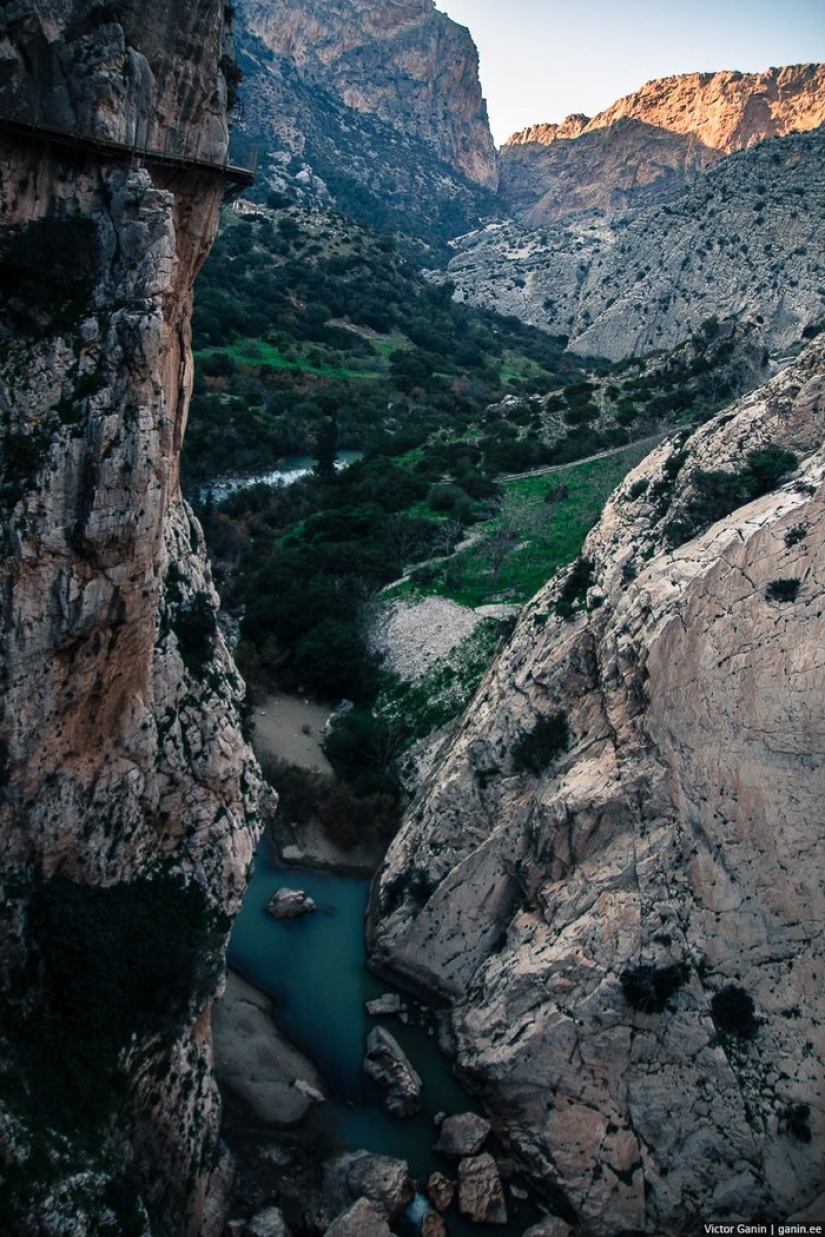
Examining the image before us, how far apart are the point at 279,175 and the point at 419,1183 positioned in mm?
130666

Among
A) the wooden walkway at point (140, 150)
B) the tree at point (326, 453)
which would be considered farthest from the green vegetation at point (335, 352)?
the wooden walkway at point (140, 150)

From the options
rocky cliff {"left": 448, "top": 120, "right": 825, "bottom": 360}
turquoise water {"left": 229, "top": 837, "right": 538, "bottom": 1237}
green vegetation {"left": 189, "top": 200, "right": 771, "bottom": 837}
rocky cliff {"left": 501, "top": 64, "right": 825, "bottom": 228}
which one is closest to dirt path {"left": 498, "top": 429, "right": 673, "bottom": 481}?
green vegetation {"left": 189, "top": 200, "right": 771, "bottom": 837}

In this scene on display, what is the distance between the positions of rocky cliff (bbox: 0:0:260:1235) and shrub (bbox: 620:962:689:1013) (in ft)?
28.7

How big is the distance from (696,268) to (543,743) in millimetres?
76029

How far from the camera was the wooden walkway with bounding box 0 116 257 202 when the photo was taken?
45.7 feet

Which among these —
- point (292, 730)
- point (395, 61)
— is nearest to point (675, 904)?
point (292, 730)

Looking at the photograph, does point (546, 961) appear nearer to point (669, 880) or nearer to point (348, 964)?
point (669, 880)

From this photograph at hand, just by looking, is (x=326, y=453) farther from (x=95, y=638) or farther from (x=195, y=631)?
(x=95, y=638)

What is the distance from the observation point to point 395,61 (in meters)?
169

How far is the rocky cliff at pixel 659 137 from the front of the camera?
13862 cm

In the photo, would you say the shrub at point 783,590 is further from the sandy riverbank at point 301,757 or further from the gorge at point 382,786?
the sandy riverbank at point 301,757

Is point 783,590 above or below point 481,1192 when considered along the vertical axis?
above

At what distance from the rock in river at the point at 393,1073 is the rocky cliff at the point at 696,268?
54758 mm

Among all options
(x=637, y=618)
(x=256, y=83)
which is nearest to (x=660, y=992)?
(x=637, y=618)
